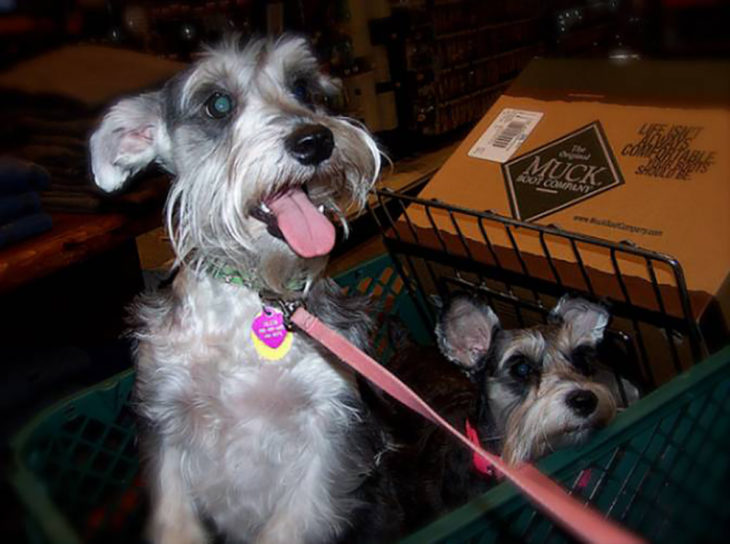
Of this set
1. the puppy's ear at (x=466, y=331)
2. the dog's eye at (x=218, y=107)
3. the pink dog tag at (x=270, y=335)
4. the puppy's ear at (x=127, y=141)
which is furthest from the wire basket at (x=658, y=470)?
the puppy's ear at (x=127, y=141)

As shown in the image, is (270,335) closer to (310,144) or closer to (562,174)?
(310,144)

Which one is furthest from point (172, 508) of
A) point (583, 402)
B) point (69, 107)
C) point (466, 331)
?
point (69, 107)

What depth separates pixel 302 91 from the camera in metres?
1.66

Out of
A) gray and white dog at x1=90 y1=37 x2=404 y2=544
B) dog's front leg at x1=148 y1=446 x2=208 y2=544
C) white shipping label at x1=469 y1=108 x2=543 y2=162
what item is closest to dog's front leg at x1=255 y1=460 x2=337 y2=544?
gray and white dog at x1=90 y1=37 x2=404 y2=544

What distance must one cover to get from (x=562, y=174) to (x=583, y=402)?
0.50 m

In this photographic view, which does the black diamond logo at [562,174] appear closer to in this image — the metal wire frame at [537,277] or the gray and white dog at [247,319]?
the metal wire frame at [537,277]

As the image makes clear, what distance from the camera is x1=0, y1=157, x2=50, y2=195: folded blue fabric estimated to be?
177cm

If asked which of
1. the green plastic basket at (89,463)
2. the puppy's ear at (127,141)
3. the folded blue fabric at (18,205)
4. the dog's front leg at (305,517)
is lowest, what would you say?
the dog's front leg at (305,517)

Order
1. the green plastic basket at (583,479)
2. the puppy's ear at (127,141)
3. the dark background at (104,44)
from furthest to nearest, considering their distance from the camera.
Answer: the puppy's ear at (127,141) → the dark background at (104,44) → the green plastic basket at (583,479)

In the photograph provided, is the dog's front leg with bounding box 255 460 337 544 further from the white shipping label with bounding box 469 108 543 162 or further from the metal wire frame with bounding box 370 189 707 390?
the white shipping label with bounding box 469 108 543 162

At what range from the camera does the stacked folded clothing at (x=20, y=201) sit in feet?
5.86

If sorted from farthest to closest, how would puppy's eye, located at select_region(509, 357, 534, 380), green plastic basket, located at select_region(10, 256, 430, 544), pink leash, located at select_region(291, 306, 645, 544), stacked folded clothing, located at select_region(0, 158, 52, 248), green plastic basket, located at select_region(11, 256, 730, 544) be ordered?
stacked folded clothing, located at select_region(0, 158, 52, 248), puppy's eye, located at select_region(509, 357, 534, 380), green plastic basket, located at select_region(10, 256, 430, 544), green plastic basket, located at select_region(11, 256, 730, 544), pink leash, located at select_region(291, 306, 645, 544)

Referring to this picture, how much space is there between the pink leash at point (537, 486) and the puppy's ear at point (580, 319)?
52cm

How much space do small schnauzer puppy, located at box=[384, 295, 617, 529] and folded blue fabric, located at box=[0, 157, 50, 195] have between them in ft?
3.53
